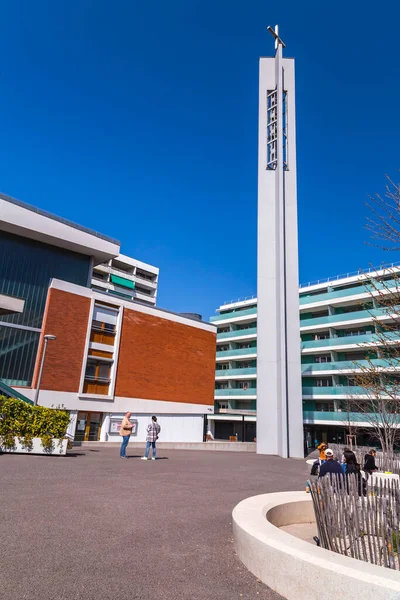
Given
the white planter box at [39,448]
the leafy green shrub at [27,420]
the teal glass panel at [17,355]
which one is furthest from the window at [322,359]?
the white planter box at [39,448]

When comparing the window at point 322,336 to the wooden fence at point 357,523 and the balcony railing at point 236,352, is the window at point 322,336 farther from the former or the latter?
the wooden fence at point 357,523

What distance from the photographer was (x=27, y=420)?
12.7 meters

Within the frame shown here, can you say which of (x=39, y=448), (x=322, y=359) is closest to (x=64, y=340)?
(x=39, y=448)

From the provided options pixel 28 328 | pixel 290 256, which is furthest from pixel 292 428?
pixel 28 328

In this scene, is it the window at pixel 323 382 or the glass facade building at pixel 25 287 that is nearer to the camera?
the glass facade building at pixel 25 287

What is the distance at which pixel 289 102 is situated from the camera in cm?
2736

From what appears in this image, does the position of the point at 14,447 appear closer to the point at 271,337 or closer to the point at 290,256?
the point at 271,337

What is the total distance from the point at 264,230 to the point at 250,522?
21800mm

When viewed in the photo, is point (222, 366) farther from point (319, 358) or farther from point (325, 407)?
point (325, 407)

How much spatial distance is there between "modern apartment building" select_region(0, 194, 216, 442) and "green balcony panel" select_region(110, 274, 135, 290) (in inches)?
1000

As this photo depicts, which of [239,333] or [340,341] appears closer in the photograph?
[340,341]

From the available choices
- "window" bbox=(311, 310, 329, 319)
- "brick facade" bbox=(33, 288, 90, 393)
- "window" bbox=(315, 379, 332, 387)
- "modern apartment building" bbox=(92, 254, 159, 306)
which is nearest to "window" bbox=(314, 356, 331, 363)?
"window" bbox=(315, 379, 332, 387)

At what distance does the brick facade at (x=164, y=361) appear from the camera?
29953 millimetres

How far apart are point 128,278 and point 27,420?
158ft
